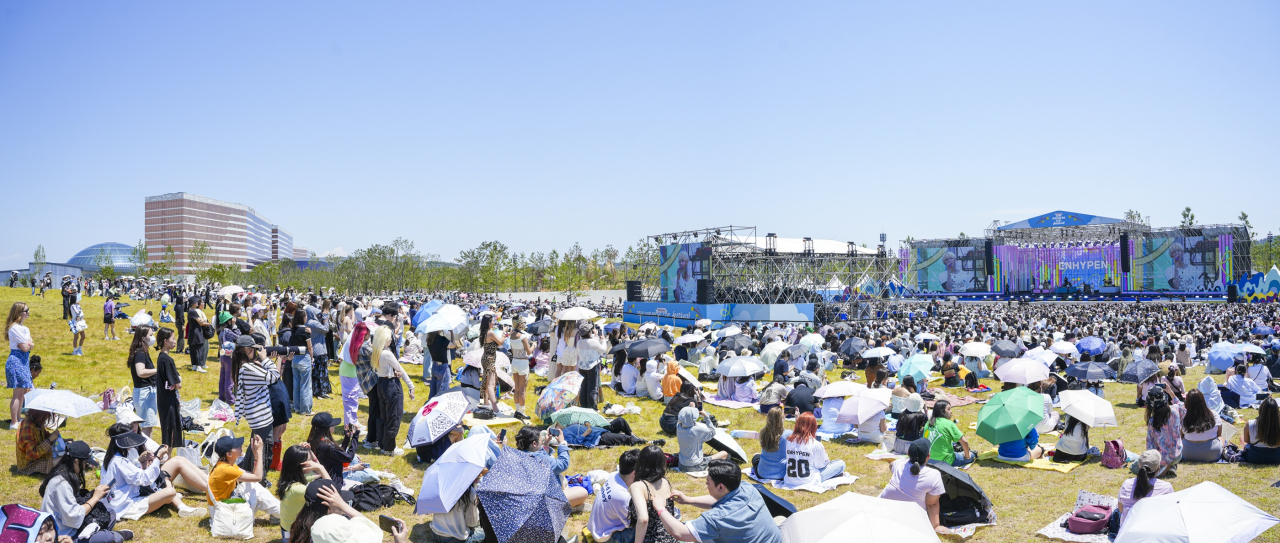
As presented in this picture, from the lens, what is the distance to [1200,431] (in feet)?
25.5

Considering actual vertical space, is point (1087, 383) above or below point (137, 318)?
below

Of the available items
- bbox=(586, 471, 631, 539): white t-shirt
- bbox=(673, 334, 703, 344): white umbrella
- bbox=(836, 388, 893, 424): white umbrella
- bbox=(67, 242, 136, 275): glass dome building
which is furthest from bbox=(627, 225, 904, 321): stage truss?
bbox=(67, 242, 136, 275): glass dome building

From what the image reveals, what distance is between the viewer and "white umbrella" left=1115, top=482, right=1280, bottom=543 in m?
3.94

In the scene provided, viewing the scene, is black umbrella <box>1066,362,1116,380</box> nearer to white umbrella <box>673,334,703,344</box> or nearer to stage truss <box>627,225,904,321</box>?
white umbrella <box>673,334,703,344</box>

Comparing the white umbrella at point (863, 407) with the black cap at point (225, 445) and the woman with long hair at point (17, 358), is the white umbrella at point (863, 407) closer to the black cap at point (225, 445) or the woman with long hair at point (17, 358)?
the black cap at point (225, 445)

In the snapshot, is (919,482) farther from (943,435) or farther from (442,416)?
(442,416)

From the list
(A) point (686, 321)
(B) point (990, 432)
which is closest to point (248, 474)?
(B) point (990, 432)

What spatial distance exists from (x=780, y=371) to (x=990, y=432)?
5.31m

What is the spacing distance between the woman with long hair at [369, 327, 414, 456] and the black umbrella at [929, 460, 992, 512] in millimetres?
5489

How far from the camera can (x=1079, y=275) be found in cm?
5322

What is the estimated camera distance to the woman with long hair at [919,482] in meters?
5.72

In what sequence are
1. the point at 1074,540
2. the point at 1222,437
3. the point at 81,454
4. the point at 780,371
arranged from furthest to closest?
the point at 780,371, the point at 1222,437, the point at 1074,540, the point at 81,454

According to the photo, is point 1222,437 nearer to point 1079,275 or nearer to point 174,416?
point 174,416

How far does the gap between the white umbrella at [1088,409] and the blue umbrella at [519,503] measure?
6.42 m
